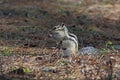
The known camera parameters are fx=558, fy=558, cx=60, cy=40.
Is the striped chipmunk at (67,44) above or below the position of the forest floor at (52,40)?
above

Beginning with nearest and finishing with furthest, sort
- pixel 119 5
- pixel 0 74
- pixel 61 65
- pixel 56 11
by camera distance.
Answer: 1. pixel 0 74
2. pixel 61 65
3. pixel 56 11
4. pixel 119 5

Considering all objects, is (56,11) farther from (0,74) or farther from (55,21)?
(0,74)

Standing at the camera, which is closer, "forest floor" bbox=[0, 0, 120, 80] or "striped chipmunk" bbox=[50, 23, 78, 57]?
"forest floor" bbox=[0, 0, 120, 80]

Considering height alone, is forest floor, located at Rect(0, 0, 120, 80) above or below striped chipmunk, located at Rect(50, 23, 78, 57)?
below

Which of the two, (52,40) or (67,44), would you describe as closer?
(67,44)

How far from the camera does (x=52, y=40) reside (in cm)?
1449

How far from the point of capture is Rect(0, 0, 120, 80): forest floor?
1051cm

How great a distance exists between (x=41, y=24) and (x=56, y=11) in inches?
95.5

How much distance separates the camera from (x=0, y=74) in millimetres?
9984

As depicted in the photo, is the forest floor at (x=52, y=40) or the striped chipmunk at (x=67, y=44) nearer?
the forest floor at (x=52, y=40)

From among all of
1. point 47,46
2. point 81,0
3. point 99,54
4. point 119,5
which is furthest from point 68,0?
point 99,54

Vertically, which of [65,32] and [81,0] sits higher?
[65,32]

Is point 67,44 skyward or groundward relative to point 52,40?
skyward

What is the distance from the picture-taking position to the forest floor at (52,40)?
10505 mm
